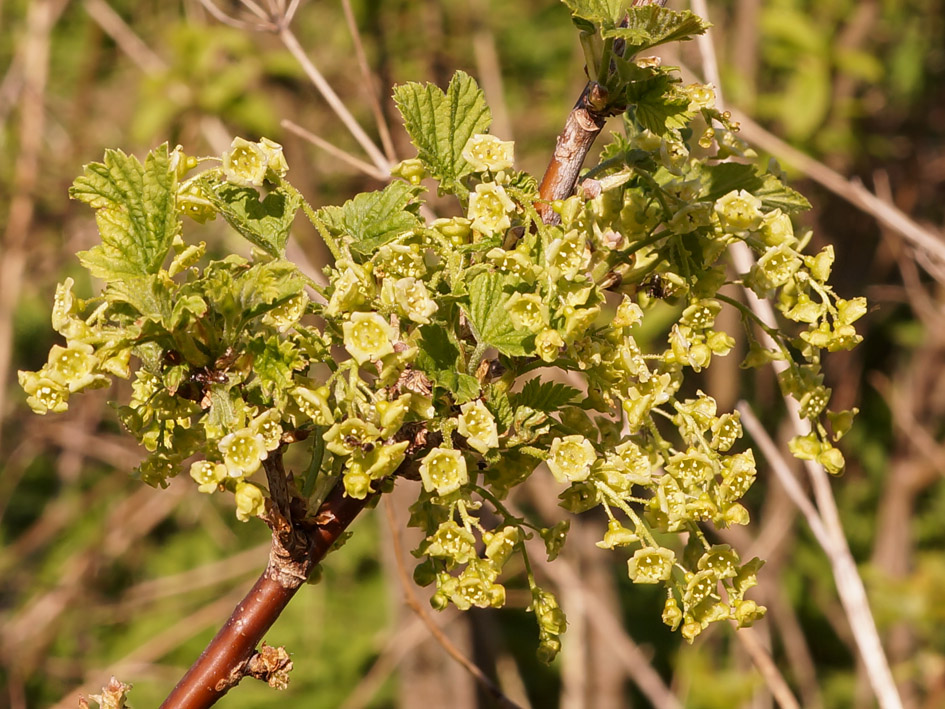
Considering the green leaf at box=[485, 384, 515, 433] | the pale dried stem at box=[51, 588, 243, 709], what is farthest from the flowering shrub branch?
the pale dried stem at box=[51, 588, 243, 709]

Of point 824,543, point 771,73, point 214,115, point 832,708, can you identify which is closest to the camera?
point 824,543

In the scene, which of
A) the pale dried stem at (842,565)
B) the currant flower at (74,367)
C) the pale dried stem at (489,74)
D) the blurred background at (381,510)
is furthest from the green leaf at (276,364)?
the pale dried stem at (489,74)

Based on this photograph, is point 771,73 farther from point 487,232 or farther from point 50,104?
point 487,232

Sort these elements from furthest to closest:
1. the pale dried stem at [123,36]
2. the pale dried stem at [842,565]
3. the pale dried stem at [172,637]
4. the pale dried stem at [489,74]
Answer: the pale dried stem at [172,637]
the pale dried stem at [123,36]
the pale dried stem at [489,74]
the pale dried stem at [842,565]

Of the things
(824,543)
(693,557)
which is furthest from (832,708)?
(693,557)

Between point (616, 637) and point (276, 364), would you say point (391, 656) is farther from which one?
point (276, 364)

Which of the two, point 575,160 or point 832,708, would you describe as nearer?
point 575,160

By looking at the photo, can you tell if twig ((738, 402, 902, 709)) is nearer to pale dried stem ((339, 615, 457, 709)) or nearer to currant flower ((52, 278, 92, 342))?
currant flower ((52, 278, 92, 342))

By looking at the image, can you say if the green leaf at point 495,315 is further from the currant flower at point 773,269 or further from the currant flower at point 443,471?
the currant flower at point 773,269
